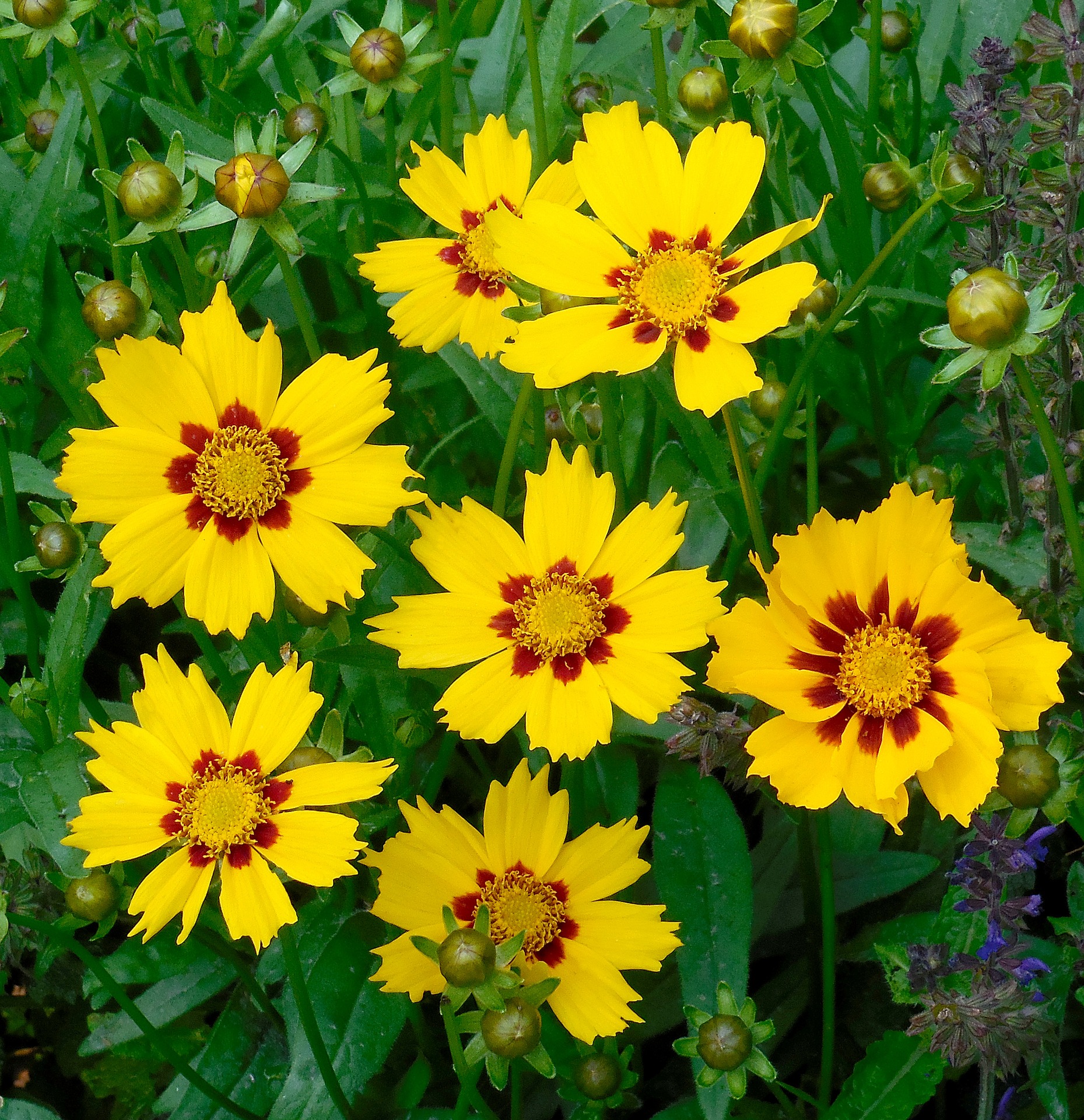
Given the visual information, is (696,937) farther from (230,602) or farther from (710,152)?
(710,152)

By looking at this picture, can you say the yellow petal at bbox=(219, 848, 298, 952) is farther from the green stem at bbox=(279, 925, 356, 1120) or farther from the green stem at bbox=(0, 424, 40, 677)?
the green stem at bbox=(0, 424, 40, 677)

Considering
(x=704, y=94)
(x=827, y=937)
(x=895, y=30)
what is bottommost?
(x=827, y=937)

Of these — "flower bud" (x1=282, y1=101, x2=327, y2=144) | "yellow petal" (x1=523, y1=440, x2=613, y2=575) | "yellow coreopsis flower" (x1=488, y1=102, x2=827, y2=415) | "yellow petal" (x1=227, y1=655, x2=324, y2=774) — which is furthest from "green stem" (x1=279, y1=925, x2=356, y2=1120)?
"flower bud" (x1=282, y1=101, x2=327, y2=144)

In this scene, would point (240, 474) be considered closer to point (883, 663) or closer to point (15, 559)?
point (15, 559)

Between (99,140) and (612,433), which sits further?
(99,140)

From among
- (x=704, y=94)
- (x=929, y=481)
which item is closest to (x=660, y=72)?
(x=704, y=94)

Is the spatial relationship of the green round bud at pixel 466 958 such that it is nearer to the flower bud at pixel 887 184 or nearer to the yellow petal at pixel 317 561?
the yellow petal at pixel 317 561

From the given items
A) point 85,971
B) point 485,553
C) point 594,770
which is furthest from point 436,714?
point 85,971
